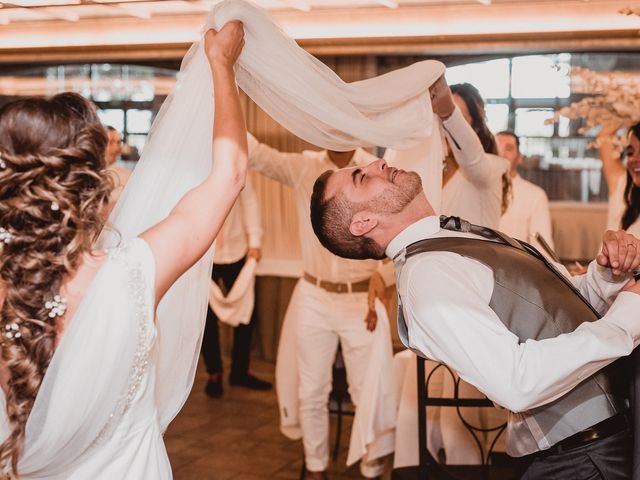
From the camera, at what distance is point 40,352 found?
168 cm

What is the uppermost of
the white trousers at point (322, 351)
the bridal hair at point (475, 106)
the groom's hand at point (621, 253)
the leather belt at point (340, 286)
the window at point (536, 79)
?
the window at point (536, 79)

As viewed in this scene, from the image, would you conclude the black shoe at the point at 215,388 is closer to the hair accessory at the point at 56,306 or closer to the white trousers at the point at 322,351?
the white trousers at the point at 322,351

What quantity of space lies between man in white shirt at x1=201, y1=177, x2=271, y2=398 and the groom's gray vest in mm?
3670

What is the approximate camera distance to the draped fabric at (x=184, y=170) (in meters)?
1.67

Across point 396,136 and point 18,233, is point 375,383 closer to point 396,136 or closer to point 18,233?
point 396,136

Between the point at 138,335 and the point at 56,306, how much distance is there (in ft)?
0.54

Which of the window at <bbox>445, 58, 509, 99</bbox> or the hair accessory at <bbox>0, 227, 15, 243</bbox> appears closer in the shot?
the hair accessory at <bbox>0, 227, 15, 243</bbox>

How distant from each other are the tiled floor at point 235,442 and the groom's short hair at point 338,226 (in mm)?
2343

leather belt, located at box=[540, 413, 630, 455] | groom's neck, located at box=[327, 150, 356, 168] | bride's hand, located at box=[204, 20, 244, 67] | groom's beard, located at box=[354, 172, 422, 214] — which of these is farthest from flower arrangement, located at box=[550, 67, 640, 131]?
bride's hand, located at box=[204, 20, 244, 67]

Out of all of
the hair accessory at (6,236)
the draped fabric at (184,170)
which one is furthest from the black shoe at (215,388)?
the hair accessory at (6,236)

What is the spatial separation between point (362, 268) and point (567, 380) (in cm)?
248

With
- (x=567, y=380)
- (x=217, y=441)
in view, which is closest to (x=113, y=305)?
Result: (x=567, y=380)

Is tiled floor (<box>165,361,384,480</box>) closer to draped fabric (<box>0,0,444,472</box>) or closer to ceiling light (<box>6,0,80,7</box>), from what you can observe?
draped fabric (<box>0,0,444,472</box>)

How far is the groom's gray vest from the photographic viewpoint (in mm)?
2070
